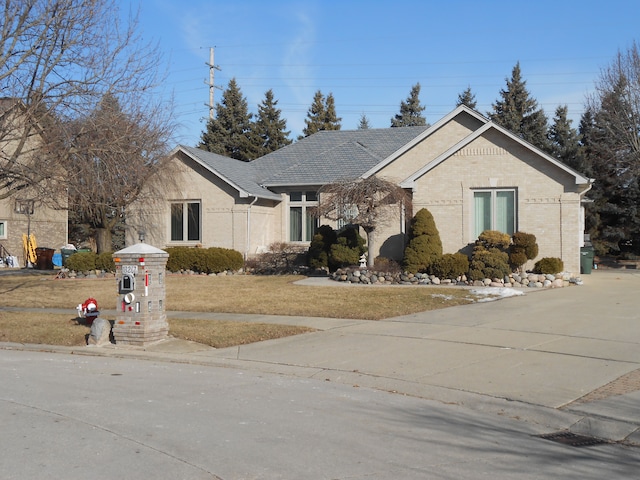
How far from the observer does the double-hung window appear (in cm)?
2373

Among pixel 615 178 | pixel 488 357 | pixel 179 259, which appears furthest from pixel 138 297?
→ pixel 615 178

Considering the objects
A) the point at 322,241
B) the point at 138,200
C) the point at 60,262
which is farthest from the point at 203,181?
the point at 60,262

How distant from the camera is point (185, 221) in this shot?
3075 centimetres

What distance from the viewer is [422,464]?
604cm

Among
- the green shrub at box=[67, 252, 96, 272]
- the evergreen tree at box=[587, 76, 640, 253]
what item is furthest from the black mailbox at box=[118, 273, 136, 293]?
the evergreen tree at box=[587, 76, 640, 253]

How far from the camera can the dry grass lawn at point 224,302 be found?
13758 millimetres

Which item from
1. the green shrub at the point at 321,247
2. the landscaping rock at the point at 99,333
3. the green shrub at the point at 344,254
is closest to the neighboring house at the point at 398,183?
the green shrub at the point at 344,254

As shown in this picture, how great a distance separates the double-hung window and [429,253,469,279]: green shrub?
2367mm

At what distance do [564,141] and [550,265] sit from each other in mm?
25295

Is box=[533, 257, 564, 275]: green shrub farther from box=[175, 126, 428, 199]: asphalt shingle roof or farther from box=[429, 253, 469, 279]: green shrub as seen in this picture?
box=[175, 126, 428, 199]: asphalt shingle roof

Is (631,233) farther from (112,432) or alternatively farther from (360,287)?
(112,432)

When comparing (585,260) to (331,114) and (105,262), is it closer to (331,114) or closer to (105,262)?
(105,262)

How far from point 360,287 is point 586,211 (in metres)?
23.2

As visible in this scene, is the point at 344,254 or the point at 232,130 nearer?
the point at 344,254
